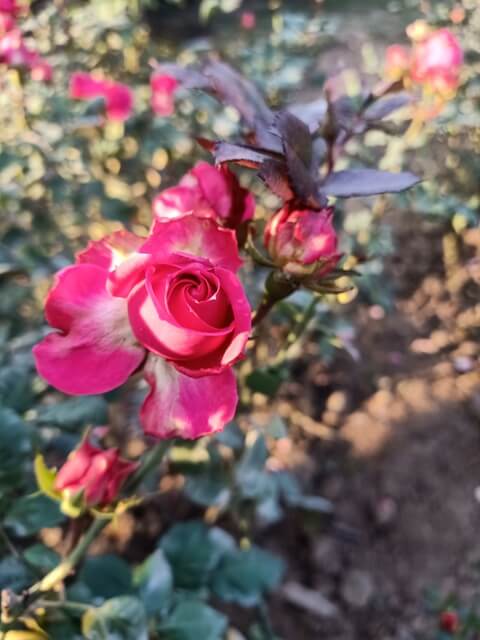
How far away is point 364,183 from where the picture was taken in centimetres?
55

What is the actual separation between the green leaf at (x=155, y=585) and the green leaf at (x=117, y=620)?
112 millimetres

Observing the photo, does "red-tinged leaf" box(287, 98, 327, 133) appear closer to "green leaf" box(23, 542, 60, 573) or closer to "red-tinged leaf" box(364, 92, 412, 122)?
"red-tinged leaf" box(364, 92, 412, 122)

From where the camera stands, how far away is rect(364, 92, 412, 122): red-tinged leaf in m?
0.64

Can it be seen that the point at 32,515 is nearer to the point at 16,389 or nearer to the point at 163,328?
the point at 16,389

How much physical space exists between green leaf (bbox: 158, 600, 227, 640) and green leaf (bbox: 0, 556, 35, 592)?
17 centimetres

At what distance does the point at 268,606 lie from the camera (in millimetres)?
1355

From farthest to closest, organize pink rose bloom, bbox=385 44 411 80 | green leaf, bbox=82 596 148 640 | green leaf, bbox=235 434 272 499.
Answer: pink rose bloom, bbox=385 44 411 80 → green leaf, bbox=235 434 272 499 → green leaf, bbox=82 596 148 640

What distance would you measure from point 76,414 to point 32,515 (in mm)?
166

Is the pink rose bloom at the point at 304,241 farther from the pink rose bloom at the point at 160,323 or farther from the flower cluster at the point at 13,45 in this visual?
the flower cluster at the point at 13,45

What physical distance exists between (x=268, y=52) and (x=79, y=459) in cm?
139

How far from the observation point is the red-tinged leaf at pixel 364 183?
0.53 metres

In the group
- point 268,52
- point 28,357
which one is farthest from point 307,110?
point 268,52

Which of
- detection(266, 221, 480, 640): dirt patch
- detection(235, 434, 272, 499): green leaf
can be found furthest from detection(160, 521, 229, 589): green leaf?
detection(266, 221, 480, 640): dirt patch

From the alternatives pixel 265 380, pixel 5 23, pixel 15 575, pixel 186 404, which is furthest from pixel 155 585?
pixel 5 23
